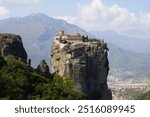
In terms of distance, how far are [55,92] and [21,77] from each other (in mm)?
2732

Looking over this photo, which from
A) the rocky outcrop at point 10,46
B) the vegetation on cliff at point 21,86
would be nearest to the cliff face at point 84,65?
the rocky outcrop at point 10,46

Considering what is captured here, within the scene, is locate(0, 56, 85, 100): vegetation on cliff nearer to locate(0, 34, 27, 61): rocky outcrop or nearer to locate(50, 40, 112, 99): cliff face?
locate(0, 34, 27, 61): rocky outcrop

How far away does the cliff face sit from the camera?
5522 centimetres

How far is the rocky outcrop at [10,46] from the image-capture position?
46344 mm

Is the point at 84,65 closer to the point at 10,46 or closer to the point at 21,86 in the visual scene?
the point at 10,46

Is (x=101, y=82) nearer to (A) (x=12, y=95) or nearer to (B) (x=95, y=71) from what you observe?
(B) (x=95, y=71)

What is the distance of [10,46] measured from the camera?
153 ft

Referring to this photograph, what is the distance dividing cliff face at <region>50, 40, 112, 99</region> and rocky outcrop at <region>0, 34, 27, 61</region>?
7.41 metres

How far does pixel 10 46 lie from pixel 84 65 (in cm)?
1220

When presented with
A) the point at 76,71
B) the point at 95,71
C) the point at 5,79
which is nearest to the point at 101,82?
the point at 95,71

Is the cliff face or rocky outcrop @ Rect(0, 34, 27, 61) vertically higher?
rocky outcrop @ Rect(0, 34, 27, 61)

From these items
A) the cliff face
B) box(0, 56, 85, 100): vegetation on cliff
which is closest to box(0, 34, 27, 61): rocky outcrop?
the cliff face

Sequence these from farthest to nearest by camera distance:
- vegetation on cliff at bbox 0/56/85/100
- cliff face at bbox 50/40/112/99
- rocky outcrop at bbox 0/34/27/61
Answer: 1. cliff face at bbox 50/40/112/99
2. rocky outcrop at bbox 0/34/27/61
3. vegetation on cliff at bbox 0/56/85/100

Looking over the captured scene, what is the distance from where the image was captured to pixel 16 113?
10.5 meters
